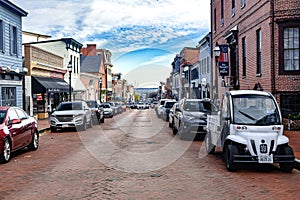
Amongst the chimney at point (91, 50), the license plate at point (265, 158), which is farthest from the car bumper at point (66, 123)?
the chimney at point (91, 50)

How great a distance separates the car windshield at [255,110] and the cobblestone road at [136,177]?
125cm

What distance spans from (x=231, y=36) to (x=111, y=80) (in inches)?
2490

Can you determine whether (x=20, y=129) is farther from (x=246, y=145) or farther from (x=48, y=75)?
(x=48, y=75)

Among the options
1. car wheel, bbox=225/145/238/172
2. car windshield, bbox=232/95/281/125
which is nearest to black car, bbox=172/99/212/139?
car windshield, bbox=232/95/281/125

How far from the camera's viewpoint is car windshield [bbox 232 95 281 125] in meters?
10.7

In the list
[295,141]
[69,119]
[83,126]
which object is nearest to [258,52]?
[295,141]

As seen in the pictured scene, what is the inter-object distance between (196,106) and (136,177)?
9457 mm

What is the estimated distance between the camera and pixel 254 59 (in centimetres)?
2333

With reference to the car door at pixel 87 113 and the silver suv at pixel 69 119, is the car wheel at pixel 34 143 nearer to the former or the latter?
the silver suv at pixel 69 119

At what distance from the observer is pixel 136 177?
964 cm

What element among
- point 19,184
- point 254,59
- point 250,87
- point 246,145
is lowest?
A: point 19,184

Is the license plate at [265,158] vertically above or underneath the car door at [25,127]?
underneath

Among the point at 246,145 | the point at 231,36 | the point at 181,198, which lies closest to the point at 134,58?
the point at 246,145

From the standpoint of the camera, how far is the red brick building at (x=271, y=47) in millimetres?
19859
